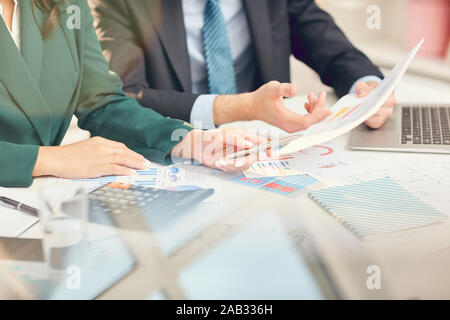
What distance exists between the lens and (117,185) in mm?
684

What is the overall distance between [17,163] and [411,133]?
665mm

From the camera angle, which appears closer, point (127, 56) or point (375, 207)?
point (375, 207)

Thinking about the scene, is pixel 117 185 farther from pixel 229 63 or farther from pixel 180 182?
pixel 229 63

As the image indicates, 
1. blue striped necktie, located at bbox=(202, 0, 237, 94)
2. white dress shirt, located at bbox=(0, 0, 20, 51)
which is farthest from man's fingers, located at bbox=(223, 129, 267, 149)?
white dress shirt, located at bbox=(0, 0, 20, 51)

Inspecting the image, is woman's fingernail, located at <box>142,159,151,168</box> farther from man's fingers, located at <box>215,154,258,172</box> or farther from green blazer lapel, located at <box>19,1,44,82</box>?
green blazer lapel, located at <box>19,1,44,82</box>

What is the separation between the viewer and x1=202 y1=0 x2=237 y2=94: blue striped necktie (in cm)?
99

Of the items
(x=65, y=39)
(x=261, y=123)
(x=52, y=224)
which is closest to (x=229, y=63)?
(x=261, y=123)

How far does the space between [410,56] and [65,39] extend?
56cm

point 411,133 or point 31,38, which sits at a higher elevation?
point 31,38

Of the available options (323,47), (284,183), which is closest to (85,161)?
(284,183)

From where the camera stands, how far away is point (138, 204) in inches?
24.4

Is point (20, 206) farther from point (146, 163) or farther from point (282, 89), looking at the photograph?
point (282, 89)

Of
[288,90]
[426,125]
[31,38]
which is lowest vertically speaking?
[426,125]

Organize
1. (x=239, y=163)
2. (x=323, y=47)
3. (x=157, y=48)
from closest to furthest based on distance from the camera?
(x=239, y=163) → (x=157, y=48) → (x=323, y=47)
